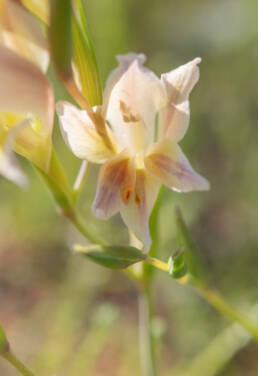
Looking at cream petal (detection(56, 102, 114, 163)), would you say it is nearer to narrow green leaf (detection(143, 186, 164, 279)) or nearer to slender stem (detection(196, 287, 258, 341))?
narrow green leaf (detection(143, 186, 164, 279))

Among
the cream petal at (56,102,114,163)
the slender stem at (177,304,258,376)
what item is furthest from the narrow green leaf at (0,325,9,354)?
the slender stem at (177,304,258,376)

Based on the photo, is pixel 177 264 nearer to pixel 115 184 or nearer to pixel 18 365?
pixel 115 184

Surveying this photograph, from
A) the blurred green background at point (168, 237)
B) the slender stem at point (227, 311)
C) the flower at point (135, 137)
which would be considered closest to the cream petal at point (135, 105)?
the flower at point (135, 137)

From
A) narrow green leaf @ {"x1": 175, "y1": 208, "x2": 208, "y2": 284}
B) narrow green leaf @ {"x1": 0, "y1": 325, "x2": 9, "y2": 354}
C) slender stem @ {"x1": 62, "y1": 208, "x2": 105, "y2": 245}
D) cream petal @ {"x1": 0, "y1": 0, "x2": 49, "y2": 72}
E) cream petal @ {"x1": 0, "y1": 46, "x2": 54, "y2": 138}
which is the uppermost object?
cream petal @ {"x1": 0, "y1": 0, "x2": 49, "y2": 72}

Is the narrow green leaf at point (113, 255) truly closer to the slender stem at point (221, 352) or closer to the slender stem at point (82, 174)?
the slender stem at point (82, 174)

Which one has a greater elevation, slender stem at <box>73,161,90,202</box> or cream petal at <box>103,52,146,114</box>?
cream petal at <box>103,52,146,114</box>
